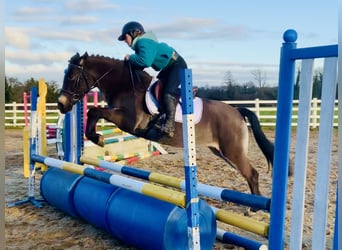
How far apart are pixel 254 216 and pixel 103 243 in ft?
4.02

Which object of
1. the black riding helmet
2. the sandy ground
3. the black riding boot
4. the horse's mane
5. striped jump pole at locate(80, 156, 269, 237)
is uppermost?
the black riding helmet

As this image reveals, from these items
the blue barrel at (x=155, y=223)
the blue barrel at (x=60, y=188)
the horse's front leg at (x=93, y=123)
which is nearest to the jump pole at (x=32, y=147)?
the blue barrel at (x=60, y=188)

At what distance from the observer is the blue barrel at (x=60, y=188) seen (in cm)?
305

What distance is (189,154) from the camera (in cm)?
175

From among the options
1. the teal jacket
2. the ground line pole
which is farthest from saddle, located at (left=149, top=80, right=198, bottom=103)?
the ground line pole

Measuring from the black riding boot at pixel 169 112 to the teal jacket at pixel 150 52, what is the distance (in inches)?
10.7

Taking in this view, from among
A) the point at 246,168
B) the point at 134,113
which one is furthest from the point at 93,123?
the point at 246,168

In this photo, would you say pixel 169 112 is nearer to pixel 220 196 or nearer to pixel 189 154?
pixel 220 196

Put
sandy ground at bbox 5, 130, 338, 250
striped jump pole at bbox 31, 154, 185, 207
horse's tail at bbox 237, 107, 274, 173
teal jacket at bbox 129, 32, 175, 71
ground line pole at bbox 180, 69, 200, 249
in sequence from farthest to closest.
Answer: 1. horse's tail at bbox 237, 107, 274, 173
2. teal jacket at bbox 129, 32, 175, 71
3. sandy ground at bbox 5, 130, 338, 250
4. striped jump pole at bbox 31, 154, 185, 207
5. ground line pole at bbox 180, 69, 200, 249

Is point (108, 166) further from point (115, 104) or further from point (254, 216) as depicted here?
point (254, 216)

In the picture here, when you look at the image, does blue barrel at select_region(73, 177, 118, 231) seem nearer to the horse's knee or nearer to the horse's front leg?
the horse's front leg

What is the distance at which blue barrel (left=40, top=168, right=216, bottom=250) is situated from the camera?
2.06m

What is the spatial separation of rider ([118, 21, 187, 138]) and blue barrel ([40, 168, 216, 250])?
0.92 metres

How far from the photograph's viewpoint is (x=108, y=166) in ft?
10.8
